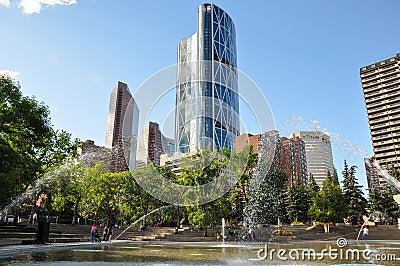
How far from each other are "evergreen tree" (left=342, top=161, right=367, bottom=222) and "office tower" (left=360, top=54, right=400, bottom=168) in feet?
180

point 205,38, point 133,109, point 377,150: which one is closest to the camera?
point 133,109

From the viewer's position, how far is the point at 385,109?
313 feet

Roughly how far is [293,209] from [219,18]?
103978 millimetres

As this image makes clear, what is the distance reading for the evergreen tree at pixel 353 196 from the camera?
145 ft

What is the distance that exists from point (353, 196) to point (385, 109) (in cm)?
6242

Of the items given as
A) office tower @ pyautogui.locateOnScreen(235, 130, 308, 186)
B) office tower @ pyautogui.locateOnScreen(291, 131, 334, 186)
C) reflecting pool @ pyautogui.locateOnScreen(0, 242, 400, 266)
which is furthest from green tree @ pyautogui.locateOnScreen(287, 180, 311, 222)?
office tower @ pyautogui.locateOnScreen(235, 130, 308, 186)

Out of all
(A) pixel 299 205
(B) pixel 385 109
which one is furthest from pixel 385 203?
(B) pixel 385 109

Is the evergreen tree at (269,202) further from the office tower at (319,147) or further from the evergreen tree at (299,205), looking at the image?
the office tower at (319,147)

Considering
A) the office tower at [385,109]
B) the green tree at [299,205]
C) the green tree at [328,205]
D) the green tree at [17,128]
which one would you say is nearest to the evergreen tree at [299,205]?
the green tree at [299,205]

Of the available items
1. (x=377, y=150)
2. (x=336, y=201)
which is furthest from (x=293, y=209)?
(x=377, y=150)

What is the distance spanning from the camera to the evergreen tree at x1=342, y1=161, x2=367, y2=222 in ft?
145

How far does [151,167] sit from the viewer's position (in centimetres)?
4016

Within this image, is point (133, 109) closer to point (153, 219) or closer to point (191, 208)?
point (191, 208)

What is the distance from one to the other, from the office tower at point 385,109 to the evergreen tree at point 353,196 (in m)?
55.0
